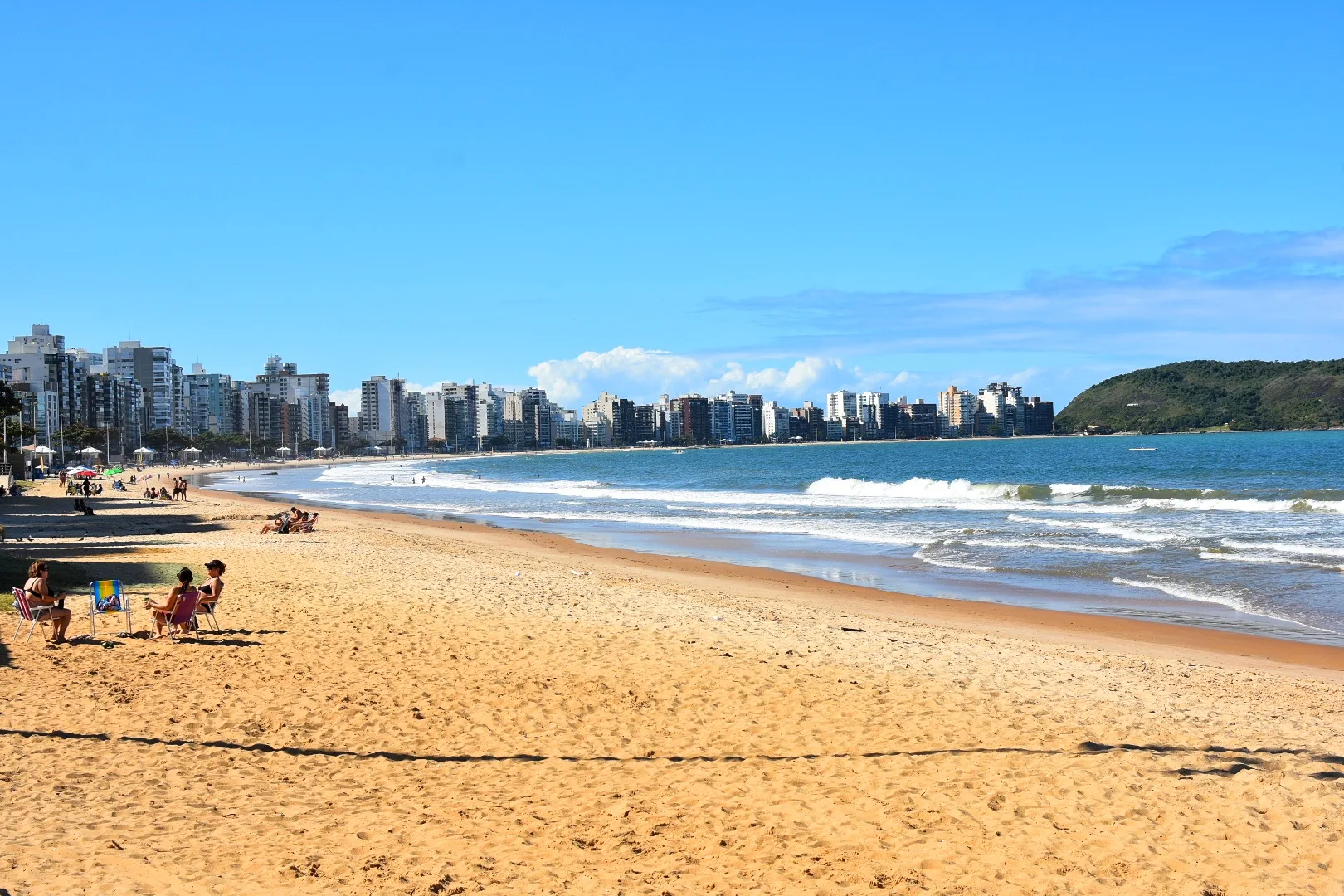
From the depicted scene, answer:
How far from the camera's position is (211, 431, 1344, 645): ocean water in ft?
54.5

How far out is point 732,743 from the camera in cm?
751

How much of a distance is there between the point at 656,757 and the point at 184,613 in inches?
233

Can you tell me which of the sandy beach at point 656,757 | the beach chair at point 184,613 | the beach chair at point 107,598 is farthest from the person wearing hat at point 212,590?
the beach chair at point 107,598

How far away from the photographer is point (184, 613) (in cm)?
1063

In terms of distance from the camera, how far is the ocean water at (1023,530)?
1661cm

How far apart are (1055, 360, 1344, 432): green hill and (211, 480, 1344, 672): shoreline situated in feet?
560

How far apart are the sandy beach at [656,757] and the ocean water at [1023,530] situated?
405 cm

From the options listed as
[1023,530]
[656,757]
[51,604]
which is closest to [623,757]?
[656,757]

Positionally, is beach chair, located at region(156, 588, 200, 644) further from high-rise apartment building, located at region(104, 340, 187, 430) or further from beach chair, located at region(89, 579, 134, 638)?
high-rise apartment building, located at region(104, 340, 187, 430)

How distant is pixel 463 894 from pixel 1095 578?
16027mm

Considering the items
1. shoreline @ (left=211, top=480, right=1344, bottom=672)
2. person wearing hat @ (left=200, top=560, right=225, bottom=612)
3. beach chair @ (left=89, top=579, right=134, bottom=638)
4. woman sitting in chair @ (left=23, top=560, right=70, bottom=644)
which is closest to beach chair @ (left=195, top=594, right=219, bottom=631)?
person wearing hat @ (left=200, top=560, right=225, bottom=612)

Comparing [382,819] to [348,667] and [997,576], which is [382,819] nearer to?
[348,667]

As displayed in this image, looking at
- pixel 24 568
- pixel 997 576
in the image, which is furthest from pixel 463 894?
pixel 997 576

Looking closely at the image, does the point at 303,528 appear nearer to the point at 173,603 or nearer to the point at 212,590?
the point at 212,590
